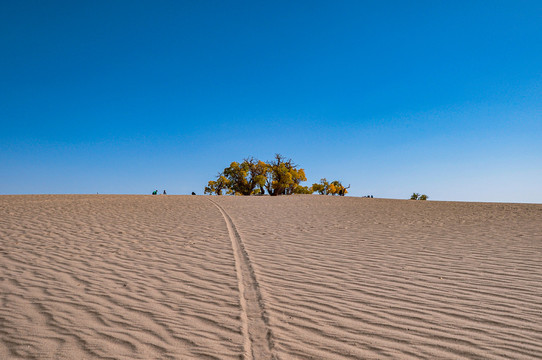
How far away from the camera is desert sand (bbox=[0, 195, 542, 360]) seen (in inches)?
121

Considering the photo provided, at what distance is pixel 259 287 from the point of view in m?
4.70

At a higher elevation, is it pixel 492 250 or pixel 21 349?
pixel 492 250

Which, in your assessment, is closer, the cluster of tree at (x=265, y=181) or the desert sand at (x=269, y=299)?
the desert sand at (x=269, y=299)

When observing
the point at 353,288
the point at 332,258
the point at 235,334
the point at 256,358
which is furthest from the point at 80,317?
the point at 332,258

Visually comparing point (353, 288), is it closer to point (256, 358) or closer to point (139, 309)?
point (256, 358)

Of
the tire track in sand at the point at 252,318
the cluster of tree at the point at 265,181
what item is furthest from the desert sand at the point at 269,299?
the cluster of tree at the point at 265,181

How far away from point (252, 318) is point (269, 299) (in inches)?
23.0

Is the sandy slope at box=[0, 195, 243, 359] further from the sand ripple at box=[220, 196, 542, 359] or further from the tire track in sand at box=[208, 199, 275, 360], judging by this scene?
the sand ripple at box=[220, 196, 542, 359]

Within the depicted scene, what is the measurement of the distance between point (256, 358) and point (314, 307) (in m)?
1.32

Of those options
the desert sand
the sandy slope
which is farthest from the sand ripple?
the sandy slope

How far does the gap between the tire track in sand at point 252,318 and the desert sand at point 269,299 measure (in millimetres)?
18

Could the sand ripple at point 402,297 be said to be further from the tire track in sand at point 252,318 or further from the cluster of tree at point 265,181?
the cluster of tree at point 265,181

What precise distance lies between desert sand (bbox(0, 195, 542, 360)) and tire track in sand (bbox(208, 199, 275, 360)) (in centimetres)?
2

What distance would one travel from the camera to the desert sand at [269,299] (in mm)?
3068
